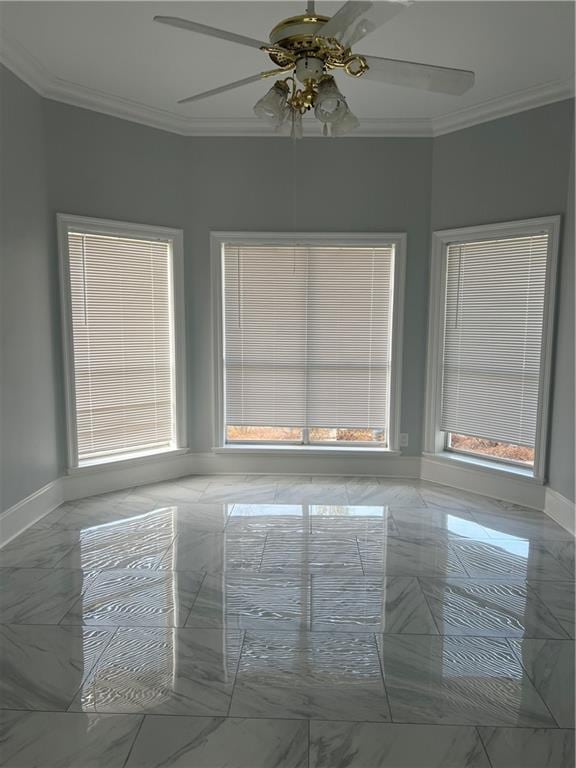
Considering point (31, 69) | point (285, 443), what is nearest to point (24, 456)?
point (285, 443)

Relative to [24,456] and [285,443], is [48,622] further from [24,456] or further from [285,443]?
[285,443]

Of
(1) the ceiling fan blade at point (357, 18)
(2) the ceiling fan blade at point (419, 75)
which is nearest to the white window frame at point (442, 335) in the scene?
(2) the ceiling fan blade at point (419, 75)

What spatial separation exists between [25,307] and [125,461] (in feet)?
5.20

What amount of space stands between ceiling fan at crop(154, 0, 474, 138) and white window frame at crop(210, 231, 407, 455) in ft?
7.04

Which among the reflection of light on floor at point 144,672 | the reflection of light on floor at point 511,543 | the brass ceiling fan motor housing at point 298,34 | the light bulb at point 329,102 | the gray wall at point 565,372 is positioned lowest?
the reflection of light on floor at point 144,672

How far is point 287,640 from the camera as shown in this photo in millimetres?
2441

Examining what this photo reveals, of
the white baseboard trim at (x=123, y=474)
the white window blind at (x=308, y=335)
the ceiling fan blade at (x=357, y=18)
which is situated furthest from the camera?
the white window blind at (x=308, y=335)

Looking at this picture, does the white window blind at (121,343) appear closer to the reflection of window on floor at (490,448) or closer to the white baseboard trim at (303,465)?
the white baseboard trim at (303,465)

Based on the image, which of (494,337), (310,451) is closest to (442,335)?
(494,337)

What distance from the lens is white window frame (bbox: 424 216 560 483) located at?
12.9ft

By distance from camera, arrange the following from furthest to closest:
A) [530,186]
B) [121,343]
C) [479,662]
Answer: [121,343], [530,186], [479,662]

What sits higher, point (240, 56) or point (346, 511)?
point (240, 56)

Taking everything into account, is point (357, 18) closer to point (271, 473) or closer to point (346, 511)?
point (346, 511)

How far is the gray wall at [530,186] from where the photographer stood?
3.79 meters
